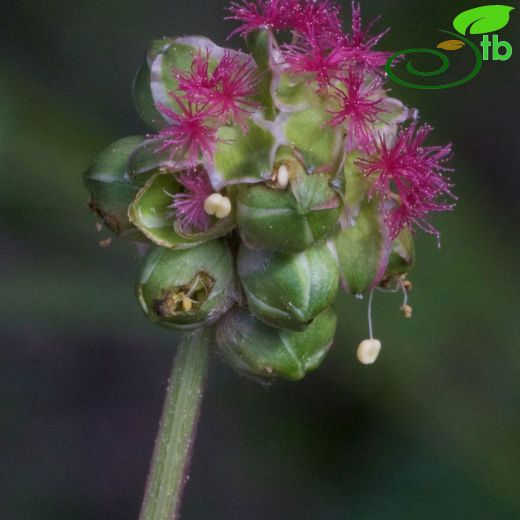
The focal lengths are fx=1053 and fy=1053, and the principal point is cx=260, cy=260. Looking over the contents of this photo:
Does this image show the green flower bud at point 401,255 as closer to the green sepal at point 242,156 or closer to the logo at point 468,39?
the green sepal at point 242,156

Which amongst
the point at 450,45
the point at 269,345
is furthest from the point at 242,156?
the point at 450,45

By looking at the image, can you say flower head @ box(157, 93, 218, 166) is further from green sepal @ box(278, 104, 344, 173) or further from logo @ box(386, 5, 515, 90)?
logo @ box(386, 5, 515, 90)

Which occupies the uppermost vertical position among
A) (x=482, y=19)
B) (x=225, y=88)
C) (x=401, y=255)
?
(x=225, y=88)

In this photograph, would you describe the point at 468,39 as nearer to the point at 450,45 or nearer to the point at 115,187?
the point at 450,45

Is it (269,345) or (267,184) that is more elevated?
(267,184)

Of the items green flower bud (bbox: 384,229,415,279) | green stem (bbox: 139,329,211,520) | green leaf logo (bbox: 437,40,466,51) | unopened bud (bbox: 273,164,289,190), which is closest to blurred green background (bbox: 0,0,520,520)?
green leaf logo (bbox: 437,40,466,51)

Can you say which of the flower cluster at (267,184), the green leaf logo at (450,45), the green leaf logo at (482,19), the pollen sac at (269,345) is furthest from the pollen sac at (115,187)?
the green leaf logo at (450,45)
